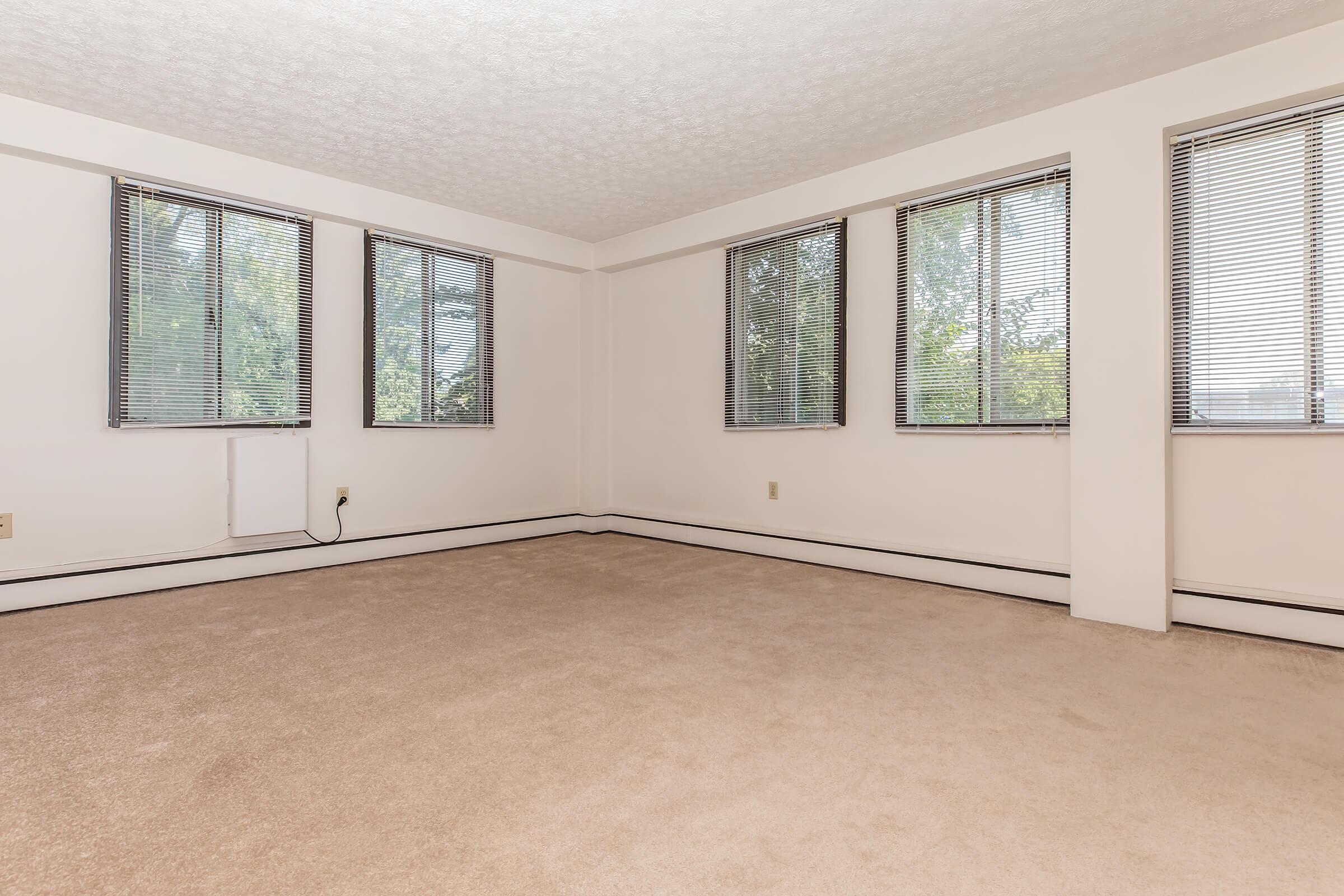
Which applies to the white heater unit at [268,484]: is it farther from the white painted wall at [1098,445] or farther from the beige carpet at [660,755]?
the white painted wall at [1098,445]

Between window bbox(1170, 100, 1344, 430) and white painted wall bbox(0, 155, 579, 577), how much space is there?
484 centimetres

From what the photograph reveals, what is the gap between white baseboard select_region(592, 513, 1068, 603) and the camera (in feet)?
12.1

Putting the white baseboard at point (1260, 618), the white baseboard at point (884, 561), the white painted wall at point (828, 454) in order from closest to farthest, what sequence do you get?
the white baseboard at point (1260, 618) < the white baseboard at point (884, 561) < the white painted wall at point (828, 454)

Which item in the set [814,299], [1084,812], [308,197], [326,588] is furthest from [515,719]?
[308,197]

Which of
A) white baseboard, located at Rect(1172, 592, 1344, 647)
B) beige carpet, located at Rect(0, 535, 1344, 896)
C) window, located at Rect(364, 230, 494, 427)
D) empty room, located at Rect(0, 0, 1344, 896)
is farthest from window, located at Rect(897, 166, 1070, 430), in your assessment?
window, located at Rect(364, 230, 494, 427)

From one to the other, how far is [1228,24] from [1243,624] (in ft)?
8.85

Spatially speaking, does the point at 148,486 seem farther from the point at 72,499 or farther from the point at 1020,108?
the point at 1020,108

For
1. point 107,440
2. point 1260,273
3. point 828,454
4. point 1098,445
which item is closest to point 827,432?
point 828,454

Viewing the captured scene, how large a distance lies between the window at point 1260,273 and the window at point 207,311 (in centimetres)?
531

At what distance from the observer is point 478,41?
2.88m

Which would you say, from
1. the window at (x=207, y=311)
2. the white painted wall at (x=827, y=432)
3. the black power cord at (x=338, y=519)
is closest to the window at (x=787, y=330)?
the white painted wall at (x=827, y=432)

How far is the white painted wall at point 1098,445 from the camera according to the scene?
2.98 meters

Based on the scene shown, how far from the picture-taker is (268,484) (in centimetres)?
424

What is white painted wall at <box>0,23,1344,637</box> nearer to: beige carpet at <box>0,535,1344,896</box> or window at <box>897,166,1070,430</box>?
window at <box>897,166,1070,430</box>
